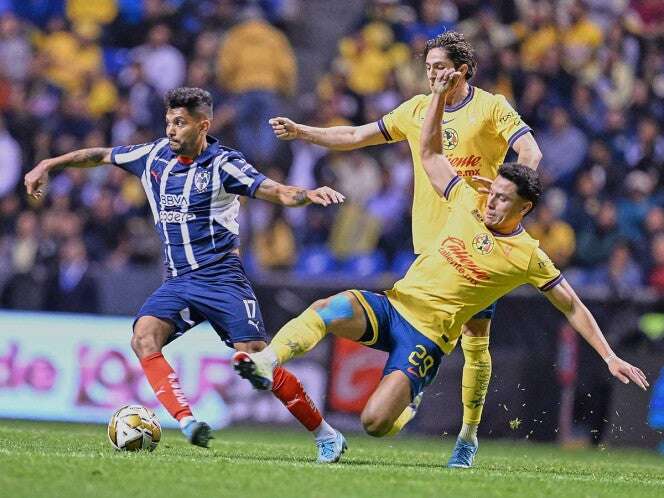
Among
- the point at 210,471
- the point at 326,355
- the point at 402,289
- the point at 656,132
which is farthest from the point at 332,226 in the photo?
the point at 210,471

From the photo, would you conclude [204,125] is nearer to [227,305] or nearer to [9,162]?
[227,305]

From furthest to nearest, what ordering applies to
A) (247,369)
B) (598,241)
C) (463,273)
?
(598,241), (463,273), (247,369)

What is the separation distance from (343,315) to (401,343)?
1.53ft

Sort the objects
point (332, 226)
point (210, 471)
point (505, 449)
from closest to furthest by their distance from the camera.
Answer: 1. point (210, 471)
2. point (505, 449)
3. point (332, 226)

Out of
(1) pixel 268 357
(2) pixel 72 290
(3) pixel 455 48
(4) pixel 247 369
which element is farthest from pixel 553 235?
(4) pixel 247 369

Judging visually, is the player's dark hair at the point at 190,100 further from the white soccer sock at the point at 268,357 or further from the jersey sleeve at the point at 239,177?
the white soccer sock at the point at 268,357

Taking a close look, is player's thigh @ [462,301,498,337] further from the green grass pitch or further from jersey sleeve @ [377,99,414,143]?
jersey sleeve @ [377,99,414,143]

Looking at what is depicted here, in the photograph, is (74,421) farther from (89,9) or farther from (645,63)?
(645,63)

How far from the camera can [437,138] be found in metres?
8.71

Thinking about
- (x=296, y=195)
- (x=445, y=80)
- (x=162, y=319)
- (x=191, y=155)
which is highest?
(x=445, y=80)

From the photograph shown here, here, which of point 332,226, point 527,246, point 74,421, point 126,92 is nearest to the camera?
point 527,246

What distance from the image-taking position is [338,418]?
13422 millimetres

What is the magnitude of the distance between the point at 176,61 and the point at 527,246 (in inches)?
404

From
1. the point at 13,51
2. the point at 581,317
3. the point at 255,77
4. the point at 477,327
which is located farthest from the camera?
the point at 13,51
